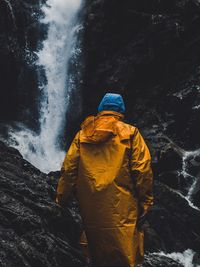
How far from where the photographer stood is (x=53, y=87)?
19.1 m

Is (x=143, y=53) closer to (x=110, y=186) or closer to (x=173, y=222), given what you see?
(x=173, y=222)

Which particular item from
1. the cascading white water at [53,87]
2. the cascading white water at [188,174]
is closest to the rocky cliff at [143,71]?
the cascading white water at [188,174]

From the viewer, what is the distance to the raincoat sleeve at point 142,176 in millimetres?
5133

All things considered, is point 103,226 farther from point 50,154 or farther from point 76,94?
point 76,94

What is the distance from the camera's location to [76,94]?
62.8 feet

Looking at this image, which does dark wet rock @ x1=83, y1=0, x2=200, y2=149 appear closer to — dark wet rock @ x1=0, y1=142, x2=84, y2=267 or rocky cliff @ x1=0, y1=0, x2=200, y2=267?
rocky cliff @ x1=0, y1=0, x2=200, y2=267

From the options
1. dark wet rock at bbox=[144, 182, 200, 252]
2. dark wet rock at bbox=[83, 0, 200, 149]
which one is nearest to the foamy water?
dark wet rock at bbox=[144, 182, 200, 252]

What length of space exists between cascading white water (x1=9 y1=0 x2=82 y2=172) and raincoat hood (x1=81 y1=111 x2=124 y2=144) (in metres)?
11.0

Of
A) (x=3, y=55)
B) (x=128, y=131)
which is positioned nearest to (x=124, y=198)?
(x=128, y=131)

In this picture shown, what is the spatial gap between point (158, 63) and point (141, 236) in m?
14.1

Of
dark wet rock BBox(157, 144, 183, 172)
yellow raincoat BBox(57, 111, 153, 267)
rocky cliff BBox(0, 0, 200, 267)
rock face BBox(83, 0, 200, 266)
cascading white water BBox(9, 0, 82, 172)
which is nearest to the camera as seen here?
yellow raincoat BBox(57, 111, 153, 267)

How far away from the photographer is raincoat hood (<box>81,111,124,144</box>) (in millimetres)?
5230

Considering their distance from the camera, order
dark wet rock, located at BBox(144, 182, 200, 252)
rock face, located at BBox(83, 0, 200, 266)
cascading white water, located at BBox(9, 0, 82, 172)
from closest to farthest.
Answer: dark wet rock, located at BBox(144, 182, 200, 252), cascading white water, located at BBox(9, 0, 82, 172), rock face, located at BBox(83, 0, 200, 266)

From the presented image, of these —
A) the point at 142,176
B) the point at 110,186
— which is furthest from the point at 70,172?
the point at 142,176
